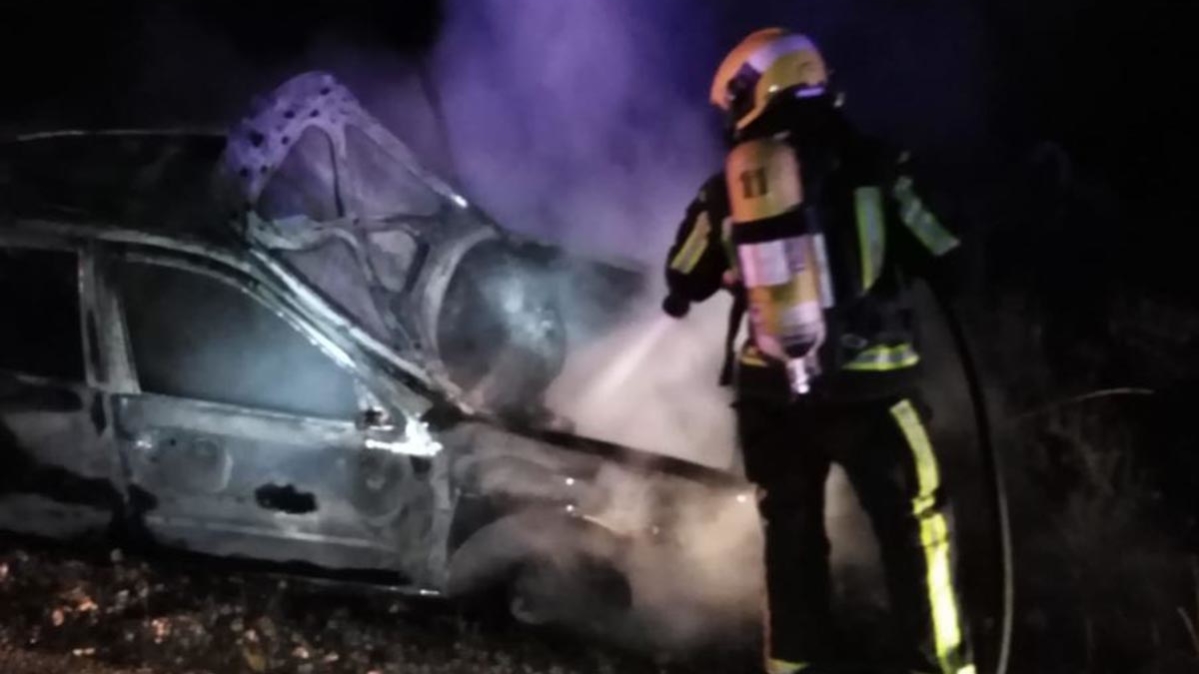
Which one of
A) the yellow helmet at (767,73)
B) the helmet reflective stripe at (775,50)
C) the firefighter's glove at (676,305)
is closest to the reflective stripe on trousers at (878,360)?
the firefighter's glove at (676,305)

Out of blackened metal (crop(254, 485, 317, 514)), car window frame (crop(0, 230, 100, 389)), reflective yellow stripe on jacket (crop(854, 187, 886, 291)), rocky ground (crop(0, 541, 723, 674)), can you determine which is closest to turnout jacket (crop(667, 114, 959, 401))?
reflective yellow stripe on jacket (crop(854, 187, 886, 291))

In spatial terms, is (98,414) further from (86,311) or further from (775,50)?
(775,50)

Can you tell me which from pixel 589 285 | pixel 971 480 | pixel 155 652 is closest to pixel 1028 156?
pixel 971 480

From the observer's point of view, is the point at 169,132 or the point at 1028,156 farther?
the point at 1028,156

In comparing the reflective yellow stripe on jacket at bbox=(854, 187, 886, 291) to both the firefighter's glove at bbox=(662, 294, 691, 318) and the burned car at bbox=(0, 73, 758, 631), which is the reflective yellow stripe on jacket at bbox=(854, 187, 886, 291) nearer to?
the firefighter's glove at bbox=(662, 294, 691, 318)

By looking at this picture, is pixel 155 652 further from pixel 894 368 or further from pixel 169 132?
pixel 894 368

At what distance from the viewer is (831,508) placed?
15.6 feet

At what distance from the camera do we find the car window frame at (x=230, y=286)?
4.73 m

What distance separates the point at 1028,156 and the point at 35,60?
14.3ft

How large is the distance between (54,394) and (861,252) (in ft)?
9.58

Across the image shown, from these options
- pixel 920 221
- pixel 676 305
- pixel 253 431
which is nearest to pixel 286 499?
pixel 253 431

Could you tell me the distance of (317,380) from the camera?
476cm

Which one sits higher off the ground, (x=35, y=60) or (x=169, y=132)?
(x=35, y=60)

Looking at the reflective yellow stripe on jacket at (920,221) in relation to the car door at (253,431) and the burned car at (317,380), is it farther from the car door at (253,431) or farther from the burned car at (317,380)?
the car door at (253,431)
